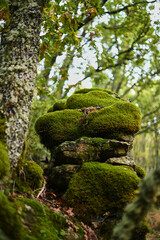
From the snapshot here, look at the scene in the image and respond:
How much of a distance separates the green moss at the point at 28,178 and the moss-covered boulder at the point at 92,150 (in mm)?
845

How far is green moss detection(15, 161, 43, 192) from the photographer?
3.16 metres

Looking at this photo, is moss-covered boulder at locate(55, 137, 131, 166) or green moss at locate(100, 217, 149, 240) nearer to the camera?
green moss at locate(100, 217, 149, 240)

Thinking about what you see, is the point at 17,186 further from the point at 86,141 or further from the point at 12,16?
the point at 12,16

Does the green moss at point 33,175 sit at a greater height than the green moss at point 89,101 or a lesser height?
lesser

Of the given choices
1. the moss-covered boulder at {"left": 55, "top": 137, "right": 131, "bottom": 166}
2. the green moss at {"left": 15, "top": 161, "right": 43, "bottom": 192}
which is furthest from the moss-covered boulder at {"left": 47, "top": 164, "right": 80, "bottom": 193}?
the green moss at {"left": 15, "top": 161, "right": 43, "bottom": 192}

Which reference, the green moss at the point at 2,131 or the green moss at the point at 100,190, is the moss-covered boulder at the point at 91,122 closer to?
the green moss at the point at 100,190

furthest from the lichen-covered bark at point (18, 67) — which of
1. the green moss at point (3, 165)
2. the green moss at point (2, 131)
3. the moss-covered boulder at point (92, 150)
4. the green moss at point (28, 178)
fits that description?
the moss-covered boulder at point (92, 150)

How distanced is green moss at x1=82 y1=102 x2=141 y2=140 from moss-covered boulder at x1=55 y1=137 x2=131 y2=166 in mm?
358

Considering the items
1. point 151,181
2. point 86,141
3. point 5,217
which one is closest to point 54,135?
point 86,141

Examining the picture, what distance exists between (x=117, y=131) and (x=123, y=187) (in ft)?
4.79

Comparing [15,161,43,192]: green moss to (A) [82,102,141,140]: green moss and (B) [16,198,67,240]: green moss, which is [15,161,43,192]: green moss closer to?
(B) [16,198,67,240]: green moss

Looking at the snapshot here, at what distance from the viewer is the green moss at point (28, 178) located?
3.16m

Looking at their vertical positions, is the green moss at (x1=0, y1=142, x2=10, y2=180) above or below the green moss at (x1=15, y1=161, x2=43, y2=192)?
above

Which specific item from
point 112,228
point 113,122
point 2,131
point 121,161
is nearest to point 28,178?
point 2,131
